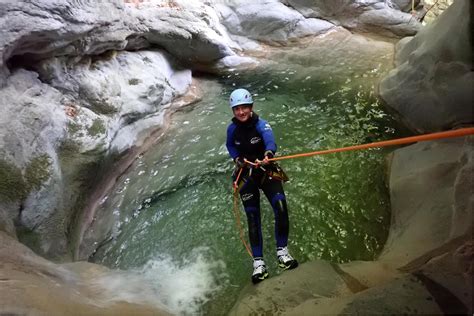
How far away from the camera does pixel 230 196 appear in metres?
6.28

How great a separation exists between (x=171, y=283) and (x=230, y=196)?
6.44 ft

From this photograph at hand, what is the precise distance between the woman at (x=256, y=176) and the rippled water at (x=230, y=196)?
0.42 m

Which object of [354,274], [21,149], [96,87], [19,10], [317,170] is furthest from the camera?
[96,87]

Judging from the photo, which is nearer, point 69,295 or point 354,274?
point 69,295

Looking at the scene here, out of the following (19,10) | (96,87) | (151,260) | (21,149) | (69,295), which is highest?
(19,10)

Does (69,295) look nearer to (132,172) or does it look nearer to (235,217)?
(235,217)

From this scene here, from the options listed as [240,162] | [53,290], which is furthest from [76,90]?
[53,290]

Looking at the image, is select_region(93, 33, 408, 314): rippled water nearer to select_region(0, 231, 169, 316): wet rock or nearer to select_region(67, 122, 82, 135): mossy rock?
select_region(0, 231, 169, 316): wet rock

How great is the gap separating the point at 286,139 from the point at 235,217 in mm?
2486

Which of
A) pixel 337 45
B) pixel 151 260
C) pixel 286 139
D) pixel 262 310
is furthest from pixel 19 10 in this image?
pixel 337 45

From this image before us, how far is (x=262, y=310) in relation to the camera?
148 inches

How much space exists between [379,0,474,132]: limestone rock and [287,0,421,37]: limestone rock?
15.0 feet

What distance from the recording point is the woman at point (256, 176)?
441 cm

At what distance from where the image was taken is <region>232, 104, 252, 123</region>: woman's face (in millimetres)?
4566
